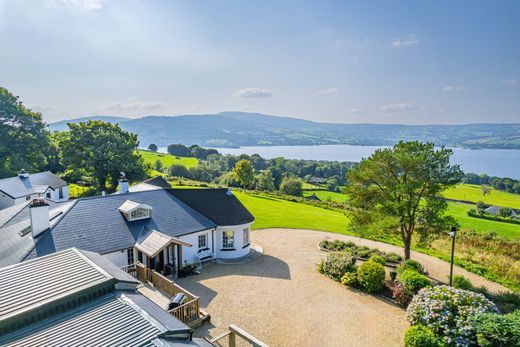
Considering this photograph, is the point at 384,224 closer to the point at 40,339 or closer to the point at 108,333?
the point at 108,333

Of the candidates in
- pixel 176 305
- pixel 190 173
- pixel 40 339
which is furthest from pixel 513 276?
pixel 190 173

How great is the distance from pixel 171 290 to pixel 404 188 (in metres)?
13.8

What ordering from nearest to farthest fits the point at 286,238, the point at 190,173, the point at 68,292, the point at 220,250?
the point at 68,292, the point at 220,250, the point at 286,238, the point at 190,173

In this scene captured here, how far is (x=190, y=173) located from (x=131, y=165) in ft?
127

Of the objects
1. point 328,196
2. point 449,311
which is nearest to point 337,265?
point 449,311

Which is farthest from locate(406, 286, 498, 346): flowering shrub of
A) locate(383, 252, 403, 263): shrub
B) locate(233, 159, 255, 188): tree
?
locate(233, 159, 255, 188): tree

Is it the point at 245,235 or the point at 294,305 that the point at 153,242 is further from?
the point at 294,305

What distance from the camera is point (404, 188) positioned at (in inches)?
661

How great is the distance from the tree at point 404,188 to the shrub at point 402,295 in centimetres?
403

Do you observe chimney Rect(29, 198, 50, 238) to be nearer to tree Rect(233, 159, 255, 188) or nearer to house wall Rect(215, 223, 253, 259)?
house wall Rect(215, 223, 253, 259)

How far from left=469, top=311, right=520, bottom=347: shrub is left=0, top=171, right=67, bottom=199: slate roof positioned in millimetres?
37776

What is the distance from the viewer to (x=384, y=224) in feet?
56.5

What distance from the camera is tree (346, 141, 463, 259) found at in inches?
658

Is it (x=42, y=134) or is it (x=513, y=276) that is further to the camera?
(x=42, y=134)
